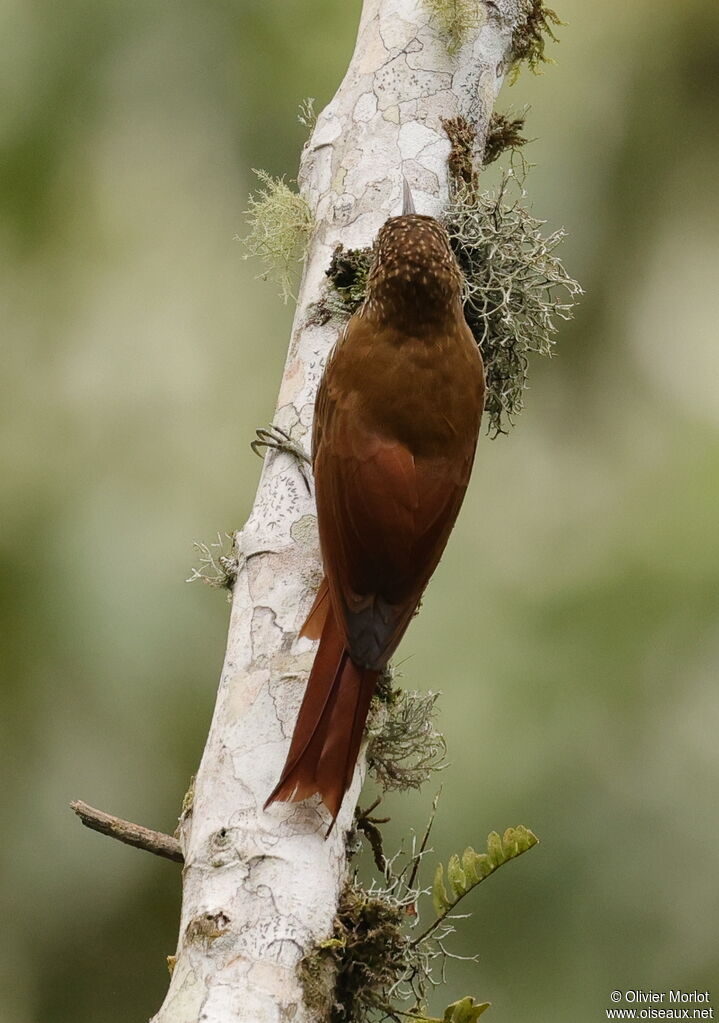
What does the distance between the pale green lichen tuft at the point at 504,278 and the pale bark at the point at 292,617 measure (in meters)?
0.10

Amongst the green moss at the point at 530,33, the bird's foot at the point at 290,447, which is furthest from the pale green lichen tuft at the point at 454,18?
the bird's foot at the point at 290,447

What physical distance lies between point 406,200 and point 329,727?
3.40 ft

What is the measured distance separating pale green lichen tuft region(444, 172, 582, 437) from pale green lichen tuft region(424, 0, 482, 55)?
29cm

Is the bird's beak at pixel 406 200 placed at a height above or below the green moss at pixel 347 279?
above

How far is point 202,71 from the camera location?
574 cm

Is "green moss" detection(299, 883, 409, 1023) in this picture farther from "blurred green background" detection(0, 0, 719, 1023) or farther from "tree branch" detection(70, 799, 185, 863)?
"blurred green background" detection(0, 0, 719, 1023)

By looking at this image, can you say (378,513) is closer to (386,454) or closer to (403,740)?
(386,454)

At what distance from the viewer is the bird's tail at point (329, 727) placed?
6.40 feet

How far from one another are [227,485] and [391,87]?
2573mm

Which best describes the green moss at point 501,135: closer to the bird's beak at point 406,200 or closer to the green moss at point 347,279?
the bird's beak at point 406,200

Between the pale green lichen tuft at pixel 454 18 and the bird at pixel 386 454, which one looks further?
the pale green lichen tuft at pixel 454 18

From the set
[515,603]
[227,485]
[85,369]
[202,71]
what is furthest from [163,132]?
[515,603]

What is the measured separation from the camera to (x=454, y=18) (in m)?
2.62

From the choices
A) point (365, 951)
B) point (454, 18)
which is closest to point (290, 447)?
point (365, 951)
